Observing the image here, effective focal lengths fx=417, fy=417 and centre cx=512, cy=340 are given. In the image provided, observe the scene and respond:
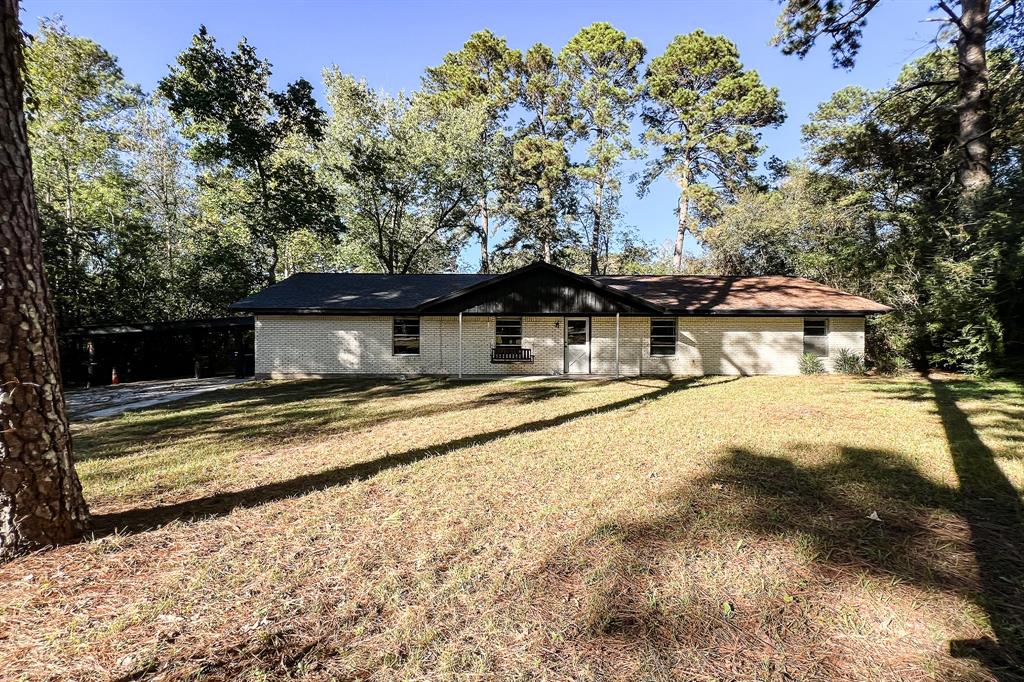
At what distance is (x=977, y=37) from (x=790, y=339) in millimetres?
10661

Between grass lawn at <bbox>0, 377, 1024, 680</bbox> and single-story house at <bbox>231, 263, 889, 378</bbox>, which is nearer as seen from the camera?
grass lawn at <bbox>0, 377, 1024, 680</bbox>

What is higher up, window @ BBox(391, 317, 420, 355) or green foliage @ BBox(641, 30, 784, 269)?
green foliage @ BBox(641, 30, 784, 269)

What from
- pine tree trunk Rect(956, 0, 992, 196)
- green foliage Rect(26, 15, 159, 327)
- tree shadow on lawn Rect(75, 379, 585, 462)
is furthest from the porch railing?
green foliage Rect(26, 15, 159, 327)

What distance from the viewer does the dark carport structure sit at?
52.9 feet

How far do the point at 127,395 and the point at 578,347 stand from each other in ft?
49.4

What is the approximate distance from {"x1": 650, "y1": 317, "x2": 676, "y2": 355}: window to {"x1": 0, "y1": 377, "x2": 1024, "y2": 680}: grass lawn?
9.98m

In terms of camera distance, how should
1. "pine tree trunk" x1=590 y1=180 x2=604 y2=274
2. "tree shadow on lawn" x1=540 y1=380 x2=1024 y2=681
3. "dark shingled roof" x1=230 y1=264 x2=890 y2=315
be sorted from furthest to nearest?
1. "pine tree trunk" x1=590 y1=180 x2=604 y2=274
2. "dark shingled roof" x1=230 y1=264 x2=890 y2=315
3. "tree shadow on lawn" x1=540 y1=380 x2=1024 y2=681

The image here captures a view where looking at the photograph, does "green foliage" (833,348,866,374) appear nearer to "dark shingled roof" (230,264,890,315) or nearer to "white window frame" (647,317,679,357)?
"dark shingled roof" (230,264,890,315)

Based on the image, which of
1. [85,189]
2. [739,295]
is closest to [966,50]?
[739,295]

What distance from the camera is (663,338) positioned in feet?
54.7

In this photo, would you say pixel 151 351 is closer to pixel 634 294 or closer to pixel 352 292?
pixel 352 292

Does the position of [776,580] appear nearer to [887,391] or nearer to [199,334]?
[887,391]

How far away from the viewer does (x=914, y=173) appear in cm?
1622

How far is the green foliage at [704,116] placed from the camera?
2508 centimetres
